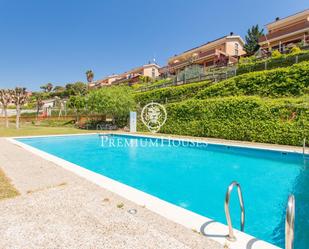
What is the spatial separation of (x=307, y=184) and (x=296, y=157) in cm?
337

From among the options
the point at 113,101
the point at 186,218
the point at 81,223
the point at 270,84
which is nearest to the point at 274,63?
the point at 270,84

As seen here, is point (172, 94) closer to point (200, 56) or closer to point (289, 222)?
point (200, 56)

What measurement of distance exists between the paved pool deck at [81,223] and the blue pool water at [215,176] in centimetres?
193

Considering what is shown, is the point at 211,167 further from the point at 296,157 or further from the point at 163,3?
the point at 163,3

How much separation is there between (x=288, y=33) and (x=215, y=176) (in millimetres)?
25894

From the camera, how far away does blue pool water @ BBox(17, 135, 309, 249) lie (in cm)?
438

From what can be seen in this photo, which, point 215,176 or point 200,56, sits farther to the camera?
point 200,56

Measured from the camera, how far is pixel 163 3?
53.7 ft

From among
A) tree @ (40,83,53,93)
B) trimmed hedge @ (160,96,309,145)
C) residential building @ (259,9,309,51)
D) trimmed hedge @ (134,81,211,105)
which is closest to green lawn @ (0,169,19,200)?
trimmed hedge @ (160,96,309,145)

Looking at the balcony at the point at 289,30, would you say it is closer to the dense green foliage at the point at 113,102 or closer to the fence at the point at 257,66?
the fence at the point at 257,66

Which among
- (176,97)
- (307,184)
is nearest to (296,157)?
(307,184)

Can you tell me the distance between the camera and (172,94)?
839 inches

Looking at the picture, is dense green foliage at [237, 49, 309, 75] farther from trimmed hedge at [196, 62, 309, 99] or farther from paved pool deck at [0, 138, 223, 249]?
paved pool deck at [0, 138, 223, 249]

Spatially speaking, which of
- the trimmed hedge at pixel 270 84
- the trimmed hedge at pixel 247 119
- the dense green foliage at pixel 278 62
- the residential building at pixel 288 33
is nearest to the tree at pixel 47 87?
the residential building at pixel 288 33
